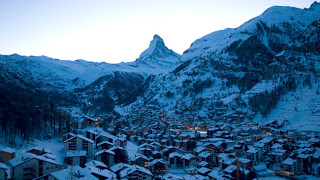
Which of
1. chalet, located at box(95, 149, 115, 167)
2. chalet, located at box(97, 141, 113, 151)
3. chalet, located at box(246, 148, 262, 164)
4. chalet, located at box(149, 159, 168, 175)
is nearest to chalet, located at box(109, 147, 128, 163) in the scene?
chalet, located at box(95, 149, 115, 167)

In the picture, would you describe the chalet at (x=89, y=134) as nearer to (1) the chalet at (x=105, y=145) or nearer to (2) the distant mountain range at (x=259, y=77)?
(1) the chalet at (x=105, y=145)

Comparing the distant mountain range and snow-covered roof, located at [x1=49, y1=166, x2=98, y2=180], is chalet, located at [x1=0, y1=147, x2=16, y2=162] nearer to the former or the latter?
snow-covered roof, located at [x1=49, y1=166, x2=98, y2=180]

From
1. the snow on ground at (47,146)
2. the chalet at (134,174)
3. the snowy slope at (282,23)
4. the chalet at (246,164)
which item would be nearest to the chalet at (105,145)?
the snow on ground at (47,146)

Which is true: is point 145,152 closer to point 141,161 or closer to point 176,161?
point 176,161

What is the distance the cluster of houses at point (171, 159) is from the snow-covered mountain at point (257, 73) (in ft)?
60.7

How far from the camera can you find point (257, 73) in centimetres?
11756

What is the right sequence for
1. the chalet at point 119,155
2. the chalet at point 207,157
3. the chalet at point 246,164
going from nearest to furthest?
the chalet at point 119,155 < the chalet at point 246,164 < the chalet at point 207,157

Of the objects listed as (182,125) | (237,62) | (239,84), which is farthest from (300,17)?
(182,125)

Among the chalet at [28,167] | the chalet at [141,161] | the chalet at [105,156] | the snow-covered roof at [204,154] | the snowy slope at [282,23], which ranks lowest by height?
the snow-covered roof at [204,154]

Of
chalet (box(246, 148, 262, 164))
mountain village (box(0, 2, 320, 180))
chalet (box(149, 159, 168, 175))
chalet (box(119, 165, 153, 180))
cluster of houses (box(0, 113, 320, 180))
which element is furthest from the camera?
chalet (box(246, 148, 262, 164))

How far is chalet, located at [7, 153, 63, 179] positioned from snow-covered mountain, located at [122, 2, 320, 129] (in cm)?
5768

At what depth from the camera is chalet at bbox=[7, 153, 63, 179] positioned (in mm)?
24500

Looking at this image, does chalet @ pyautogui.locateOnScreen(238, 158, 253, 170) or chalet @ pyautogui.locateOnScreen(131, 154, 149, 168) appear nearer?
chalet @ pyautogui.locateOnScreen(131, 154, 149, 168)

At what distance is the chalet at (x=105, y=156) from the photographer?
3506 centimetres
